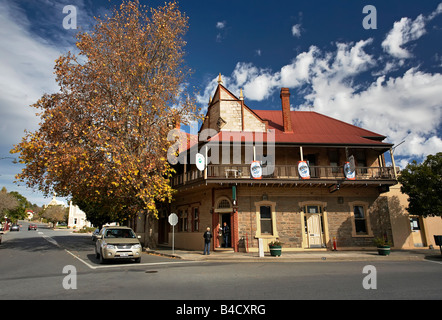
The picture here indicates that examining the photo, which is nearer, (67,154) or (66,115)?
(67,154)

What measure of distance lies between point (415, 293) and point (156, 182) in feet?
48.7

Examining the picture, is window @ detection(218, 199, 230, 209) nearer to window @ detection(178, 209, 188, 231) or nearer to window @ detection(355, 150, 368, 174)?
window @ detection(178, 209, 188, 231)

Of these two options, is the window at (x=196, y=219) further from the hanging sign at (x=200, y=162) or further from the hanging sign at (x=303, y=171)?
the hanging sign at (x=303, y=171)

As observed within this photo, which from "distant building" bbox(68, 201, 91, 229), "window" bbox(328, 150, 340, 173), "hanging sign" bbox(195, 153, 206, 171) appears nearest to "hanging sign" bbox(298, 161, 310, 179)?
"window" bbox(328, 150, 340, 173)

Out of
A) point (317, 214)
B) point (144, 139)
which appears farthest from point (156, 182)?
point (317, 214)

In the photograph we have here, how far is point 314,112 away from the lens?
27.4 meters

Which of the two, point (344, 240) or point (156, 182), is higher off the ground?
point (156, 182)

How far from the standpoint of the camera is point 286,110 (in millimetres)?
23141

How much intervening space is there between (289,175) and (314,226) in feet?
13.6

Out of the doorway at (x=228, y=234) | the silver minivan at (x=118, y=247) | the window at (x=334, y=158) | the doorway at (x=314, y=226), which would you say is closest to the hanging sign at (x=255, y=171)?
the doorway at (x=228, y=234)

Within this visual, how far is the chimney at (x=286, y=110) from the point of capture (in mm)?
22781

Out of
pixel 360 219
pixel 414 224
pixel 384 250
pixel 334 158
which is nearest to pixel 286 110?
pixel 334 158

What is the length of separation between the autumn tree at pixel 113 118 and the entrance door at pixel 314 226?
412 inches
